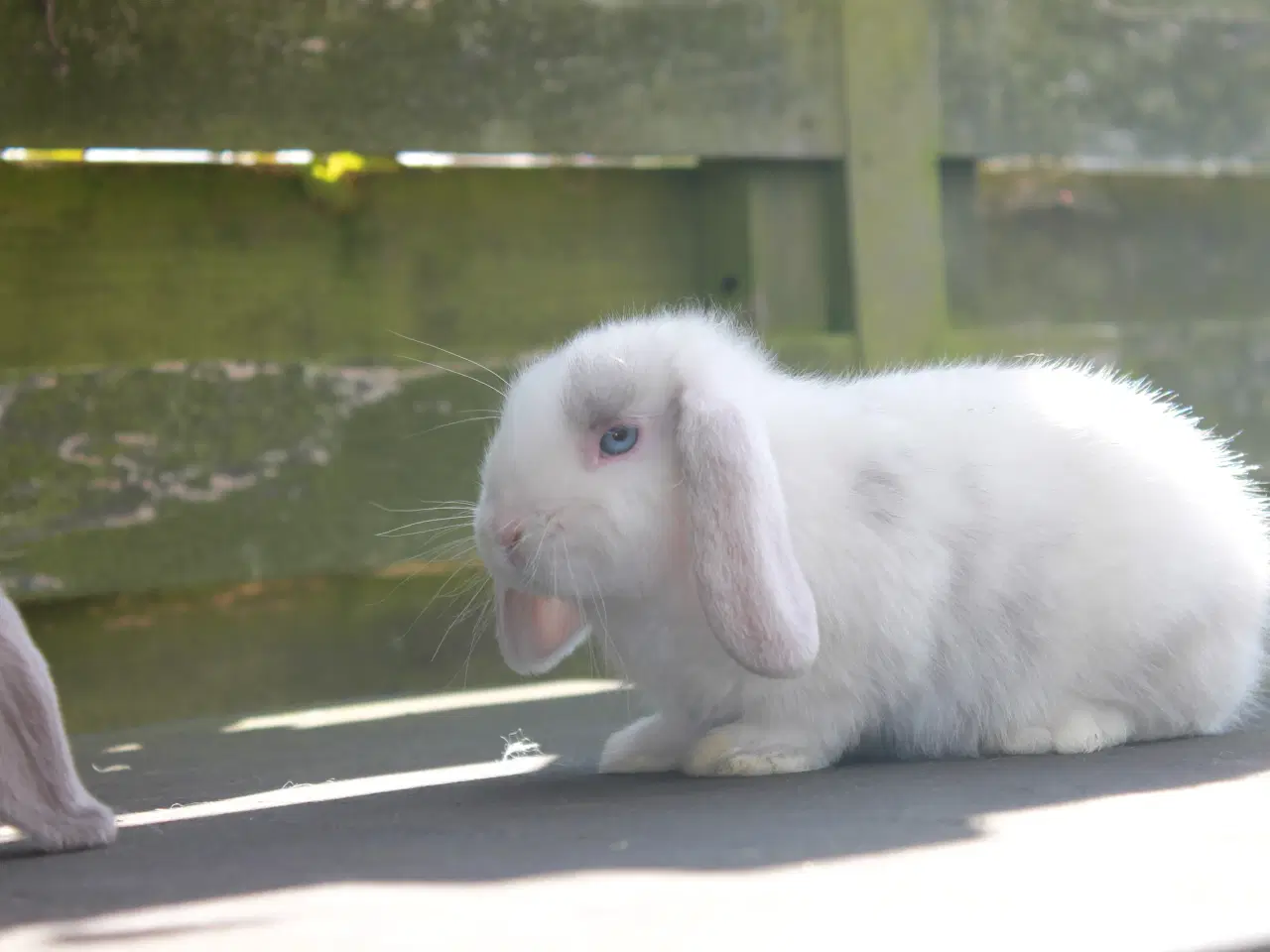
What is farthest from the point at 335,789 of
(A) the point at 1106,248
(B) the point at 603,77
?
(A) the point at 1106,248

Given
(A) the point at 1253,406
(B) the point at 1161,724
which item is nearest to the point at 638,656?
(B) the point at 1161,724

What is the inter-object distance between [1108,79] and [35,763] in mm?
3323

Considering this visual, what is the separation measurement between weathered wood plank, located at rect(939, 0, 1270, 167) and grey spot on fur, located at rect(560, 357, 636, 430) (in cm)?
197

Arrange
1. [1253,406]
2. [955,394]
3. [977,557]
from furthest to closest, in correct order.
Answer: [1253,406]
[955,394]
[977,557]

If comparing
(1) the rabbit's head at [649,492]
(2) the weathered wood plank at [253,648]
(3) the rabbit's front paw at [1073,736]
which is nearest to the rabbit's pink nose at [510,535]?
(1) the rabbit's head at [649,492]

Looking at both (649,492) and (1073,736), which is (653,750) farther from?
(1073,736)

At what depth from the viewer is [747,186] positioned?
388 cm

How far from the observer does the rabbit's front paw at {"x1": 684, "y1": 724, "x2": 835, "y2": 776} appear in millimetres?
2301

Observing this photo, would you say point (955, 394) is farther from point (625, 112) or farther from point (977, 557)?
point (625, 112)

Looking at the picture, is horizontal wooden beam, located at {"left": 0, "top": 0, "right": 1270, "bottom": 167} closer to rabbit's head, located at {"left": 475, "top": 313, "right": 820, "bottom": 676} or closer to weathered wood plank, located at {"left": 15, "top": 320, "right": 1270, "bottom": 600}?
weathered wood plank, located at {"left": 15, "top": 320, "right": 1270, "bottom": 600}

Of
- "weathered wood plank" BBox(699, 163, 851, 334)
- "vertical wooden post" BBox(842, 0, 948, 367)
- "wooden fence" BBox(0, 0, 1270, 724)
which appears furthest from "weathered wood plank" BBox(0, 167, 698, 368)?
"vertical wooden post" BBox(842, 0, 948, 367)

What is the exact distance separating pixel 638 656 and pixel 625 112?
70.8 inches

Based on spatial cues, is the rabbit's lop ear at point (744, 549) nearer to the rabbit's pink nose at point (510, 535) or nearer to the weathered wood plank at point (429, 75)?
the rabbit's pink nose at point (510, 535)

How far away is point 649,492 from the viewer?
228cm
